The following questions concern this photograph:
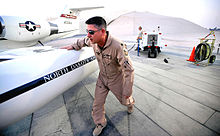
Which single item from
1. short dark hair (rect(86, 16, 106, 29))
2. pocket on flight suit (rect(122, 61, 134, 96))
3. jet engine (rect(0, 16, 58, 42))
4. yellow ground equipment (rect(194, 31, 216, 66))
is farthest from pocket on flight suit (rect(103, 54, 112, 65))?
yellow ground equipment (rect(194, 31, 216, 66))

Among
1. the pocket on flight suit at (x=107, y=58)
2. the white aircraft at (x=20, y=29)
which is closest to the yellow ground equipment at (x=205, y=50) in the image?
the pocket on flight suit at (x=107, y=58)

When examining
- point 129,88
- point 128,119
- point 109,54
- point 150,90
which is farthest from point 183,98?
point 109,54

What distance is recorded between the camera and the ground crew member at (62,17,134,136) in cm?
133

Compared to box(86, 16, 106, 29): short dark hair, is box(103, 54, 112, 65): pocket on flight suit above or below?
below

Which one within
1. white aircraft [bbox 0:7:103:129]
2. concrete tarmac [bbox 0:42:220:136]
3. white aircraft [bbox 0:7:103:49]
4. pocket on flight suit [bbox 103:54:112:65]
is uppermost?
white aircraft [bbox 0:7:103:49]

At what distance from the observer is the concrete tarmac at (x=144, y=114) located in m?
1.61

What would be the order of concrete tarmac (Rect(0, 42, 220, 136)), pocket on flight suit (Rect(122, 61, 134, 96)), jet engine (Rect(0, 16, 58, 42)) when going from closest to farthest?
pocket on flight suit (Rect(122, 61, 134, 96)) < concrete tarmac (Rect(0, 42, 220, 136)) < jet engine (Rect(0, 16, 58, 42))

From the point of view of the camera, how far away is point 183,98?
2.34 meters

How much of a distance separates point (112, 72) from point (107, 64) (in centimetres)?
15

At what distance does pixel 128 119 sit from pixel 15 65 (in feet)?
6.19

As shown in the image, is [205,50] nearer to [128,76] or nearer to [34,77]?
[128,76]

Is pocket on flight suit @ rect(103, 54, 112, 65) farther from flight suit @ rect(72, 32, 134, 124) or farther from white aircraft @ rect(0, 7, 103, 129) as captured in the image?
white aircraft @ rect(0, 7, 103, 129)

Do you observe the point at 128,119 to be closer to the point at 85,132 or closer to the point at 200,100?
the point at 85,132

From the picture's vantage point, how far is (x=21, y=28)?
3.81 meters
